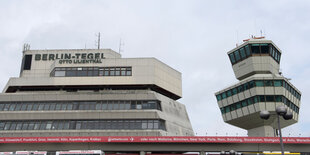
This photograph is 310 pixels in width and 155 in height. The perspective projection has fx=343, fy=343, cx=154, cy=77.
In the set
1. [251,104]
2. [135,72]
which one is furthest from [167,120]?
[251,104]

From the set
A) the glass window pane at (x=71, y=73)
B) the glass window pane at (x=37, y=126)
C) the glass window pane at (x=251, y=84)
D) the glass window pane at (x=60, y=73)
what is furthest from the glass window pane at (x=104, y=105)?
the glass window pane at (x=251, y=84)

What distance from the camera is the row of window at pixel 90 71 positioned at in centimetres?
6109

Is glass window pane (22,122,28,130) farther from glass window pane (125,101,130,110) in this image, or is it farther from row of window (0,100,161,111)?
glass window pane (125,101,130,110)

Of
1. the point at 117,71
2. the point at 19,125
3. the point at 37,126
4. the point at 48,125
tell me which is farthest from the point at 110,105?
the point at 19,125

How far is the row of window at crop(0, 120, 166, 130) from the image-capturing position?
183ft

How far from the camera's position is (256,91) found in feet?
191

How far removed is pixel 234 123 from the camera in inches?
2586

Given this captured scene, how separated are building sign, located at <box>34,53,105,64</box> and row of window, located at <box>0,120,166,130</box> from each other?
38.9ft

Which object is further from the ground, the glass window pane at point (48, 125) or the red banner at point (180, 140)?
the glass window pane at point (48, 125)

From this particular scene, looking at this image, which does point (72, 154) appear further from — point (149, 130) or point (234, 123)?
point (234, 123)

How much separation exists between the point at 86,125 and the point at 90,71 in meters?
10.4

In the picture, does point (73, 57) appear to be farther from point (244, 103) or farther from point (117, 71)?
point (244, 103)

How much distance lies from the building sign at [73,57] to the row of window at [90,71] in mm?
1535

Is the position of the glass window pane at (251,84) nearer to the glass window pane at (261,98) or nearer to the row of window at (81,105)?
the glass window pane at (261,98)
